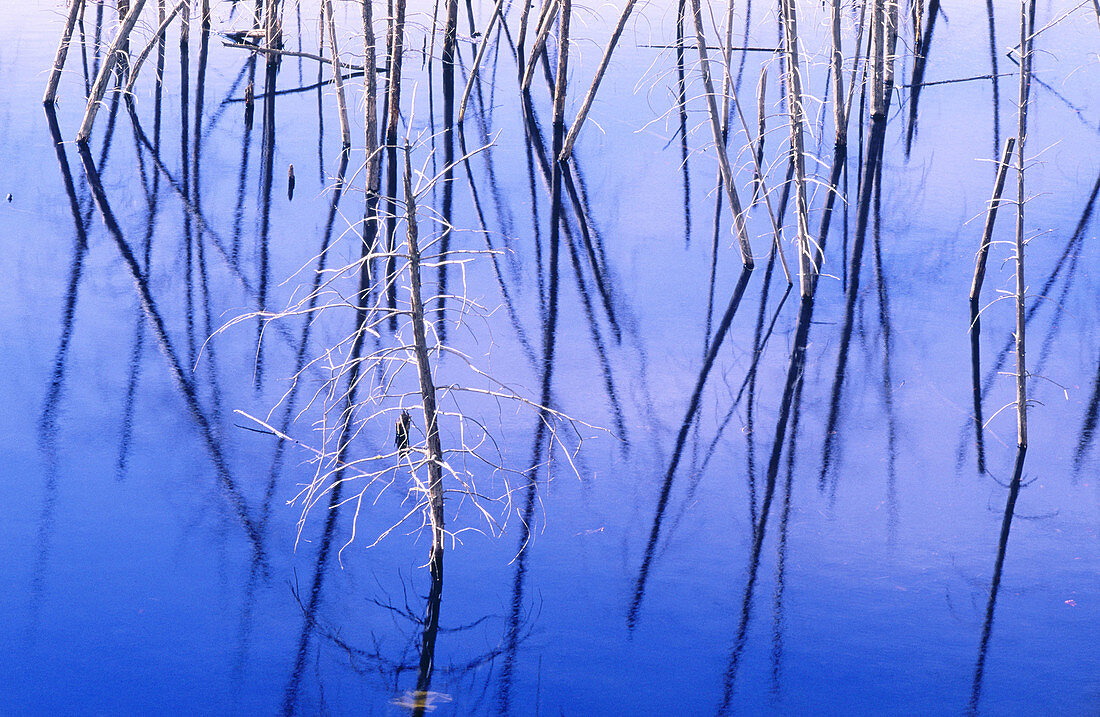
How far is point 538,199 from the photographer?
69.5 ft

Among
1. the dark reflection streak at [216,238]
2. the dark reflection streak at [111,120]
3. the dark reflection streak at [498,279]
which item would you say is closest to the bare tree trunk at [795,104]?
the dark reflection streak at [498,279]

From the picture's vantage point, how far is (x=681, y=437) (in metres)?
13.2

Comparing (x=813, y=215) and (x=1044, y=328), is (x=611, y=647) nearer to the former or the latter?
(x=1044, y=328)

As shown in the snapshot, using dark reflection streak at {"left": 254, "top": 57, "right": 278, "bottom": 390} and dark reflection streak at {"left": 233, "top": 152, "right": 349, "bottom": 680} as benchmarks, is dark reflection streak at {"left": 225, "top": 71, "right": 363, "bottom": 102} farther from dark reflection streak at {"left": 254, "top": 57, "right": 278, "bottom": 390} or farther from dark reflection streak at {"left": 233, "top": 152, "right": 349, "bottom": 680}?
dark reflection streak at {"left": 233, "top": 152, "right": 349, "bottom": 680}

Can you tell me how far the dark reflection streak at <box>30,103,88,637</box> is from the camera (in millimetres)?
10312

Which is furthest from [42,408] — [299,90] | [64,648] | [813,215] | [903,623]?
[299,90]

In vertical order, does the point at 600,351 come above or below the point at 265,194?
below

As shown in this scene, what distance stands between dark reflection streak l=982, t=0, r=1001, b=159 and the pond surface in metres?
1.24

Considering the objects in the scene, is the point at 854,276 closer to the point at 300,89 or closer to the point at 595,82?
the point at 595,82

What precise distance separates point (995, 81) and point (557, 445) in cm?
2153

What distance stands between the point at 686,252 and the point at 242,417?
8444mm

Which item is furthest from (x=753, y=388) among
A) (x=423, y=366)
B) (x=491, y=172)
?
(x=491, y=172)

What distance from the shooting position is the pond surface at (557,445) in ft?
30.7

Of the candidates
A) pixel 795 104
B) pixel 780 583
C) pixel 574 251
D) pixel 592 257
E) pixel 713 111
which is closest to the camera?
pixel 780 583
